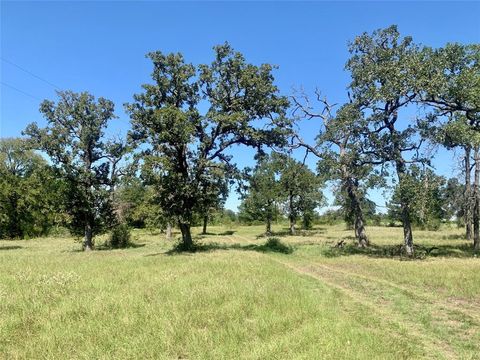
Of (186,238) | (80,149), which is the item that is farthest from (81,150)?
(186,238)

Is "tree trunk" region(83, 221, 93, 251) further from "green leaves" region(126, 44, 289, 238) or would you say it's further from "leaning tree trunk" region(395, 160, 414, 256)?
"leaning tree trunk" region(395, 160, 414, 256)

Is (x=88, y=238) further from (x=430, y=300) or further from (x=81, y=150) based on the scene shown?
(x=430, y=300)

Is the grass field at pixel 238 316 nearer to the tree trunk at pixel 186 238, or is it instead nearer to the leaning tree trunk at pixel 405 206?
the leaning tree trunk at pixel 405 206

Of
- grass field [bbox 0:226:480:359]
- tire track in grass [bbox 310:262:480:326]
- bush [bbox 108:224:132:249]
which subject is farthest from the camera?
bush [bbox 108:224:132:249]

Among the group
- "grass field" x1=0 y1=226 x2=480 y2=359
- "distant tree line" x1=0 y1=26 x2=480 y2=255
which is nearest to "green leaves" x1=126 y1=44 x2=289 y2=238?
"distant tree line" x1=0 y1=26 x2=480 y2=255

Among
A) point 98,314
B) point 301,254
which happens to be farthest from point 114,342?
point 301,254

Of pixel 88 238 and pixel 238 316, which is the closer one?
pixel 238 316

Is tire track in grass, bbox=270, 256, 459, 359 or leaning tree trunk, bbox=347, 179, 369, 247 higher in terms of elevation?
leaning tree trunk, bbox=347, 179, 369, 247

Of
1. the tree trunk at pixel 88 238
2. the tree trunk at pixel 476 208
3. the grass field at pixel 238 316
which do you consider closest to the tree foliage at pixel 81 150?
the tree trunk at pixel 88 238

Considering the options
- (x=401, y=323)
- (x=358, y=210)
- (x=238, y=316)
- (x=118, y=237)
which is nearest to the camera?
(x=401, y=323)

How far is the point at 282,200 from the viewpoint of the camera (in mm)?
60312

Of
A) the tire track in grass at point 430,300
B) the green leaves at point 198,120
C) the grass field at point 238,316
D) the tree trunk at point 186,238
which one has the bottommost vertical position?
the tire track in grass at point 430,300

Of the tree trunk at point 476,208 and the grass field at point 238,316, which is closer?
the grass field at point 238,316

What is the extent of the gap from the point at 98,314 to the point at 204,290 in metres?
3.46
